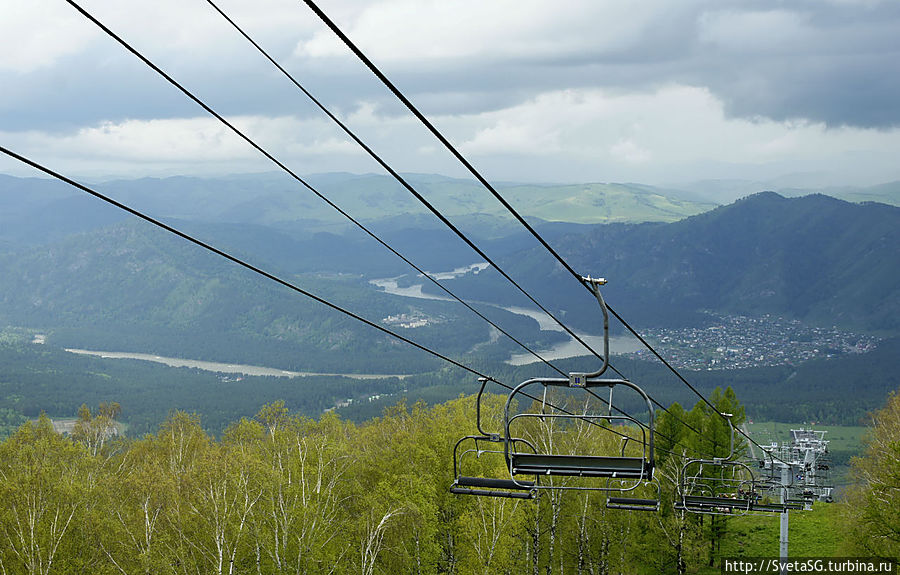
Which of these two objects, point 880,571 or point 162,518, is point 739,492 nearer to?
point 880,571

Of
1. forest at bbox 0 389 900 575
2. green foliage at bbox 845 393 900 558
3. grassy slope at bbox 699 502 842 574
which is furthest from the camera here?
grassy slope at bbox 699 502 842 574

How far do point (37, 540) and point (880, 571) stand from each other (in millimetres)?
37808

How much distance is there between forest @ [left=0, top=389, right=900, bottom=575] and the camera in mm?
32219

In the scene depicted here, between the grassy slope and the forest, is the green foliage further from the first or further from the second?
the grassy slope

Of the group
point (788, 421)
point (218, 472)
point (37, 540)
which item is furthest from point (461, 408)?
point (788, 421)

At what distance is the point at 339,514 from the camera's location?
42.5m

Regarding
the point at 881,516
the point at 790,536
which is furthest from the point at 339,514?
the point at 790,536

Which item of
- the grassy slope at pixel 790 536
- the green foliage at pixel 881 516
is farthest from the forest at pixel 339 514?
the grassy slope at pixel 790 536

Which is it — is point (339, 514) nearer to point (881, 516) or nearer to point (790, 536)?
point (881, 516)

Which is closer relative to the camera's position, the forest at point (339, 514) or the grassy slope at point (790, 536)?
the forest at point (339, 514)

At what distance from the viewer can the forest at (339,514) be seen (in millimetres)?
32219

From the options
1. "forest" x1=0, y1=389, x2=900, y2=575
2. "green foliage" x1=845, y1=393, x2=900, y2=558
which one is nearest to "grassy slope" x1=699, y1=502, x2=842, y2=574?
"forest" x1=0, y1=389, x2=900, y2=575

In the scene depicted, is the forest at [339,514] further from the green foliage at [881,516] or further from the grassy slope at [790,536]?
the grassy slope at [790,536]

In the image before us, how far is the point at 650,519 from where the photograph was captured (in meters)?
50.9
